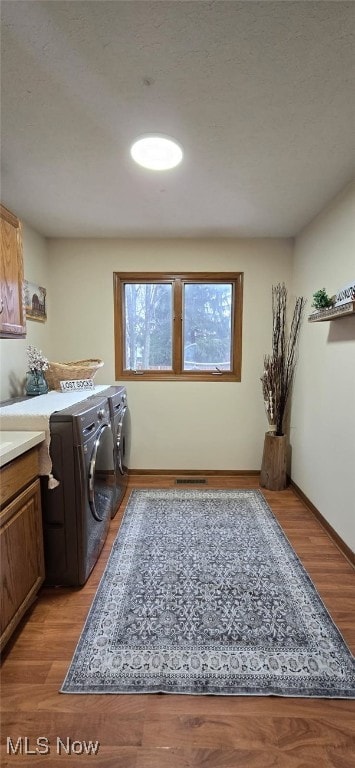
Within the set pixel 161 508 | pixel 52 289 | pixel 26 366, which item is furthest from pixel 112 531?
pixel 52 289

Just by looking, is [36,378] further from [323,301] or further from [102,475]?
[323,301]

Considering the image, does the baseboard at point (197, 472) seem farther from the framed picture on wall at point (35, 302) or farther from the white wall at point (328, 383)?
the framed picture on wall at point (35, 302)

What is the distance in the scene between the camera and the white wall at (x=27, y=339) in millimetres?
2305

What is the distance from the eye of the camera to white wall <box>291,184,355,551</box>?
192 cm

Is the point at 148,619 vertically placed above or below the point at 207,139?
below

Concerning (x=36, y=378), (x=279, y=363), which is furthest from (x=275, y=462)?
(x=36, y=378)

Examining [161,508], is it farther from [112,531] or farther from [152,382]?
[152,382]

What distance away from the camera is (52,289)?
300 cm

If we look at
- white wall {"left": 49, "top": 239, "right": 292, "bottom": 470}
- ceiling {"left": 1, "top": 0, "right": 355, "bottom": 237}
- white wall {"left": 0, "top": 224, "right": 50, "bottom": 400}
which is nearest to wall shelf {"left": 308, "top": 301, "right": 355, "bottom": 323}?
ceiling {"left": 1, "top": 0, "right": 355, "bottom": 237}

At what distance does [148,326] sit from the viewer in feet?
10.0

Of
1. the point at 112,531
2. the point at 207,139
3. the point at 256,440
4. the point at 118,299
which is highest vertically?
the point at 207,139

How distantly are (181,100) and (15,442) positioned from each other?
1601mm

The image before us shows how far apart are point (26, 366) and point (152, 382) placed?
44.6 inches

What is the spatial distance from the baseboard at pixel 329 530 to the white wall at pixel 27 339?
8.13 feet
